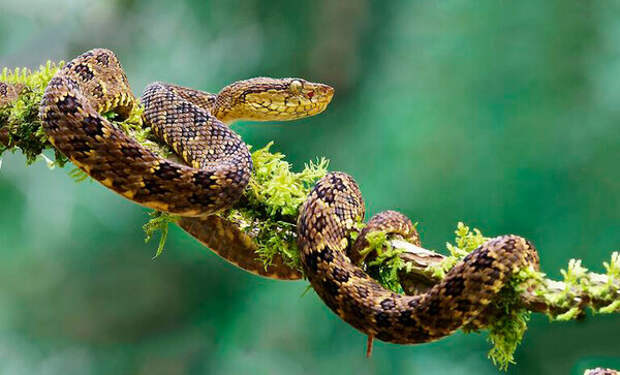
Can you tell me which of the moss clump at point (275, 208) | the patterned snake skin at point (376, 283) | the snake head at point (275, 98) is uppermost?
the snake head at point (275, 98)

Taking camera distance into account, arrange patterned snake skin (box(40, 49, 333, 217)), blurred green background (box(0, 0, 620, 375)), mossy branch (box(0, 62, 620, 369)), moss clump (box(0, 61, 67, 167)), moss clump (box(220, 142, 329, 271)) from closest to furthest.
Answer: mossy branch (box(0, 62, 620, 369)), patterned snake skin (box(40, 49, 333, 217)), moss clump (box(220, 142, 329, 271)), moss clump (box(0, 61, 67, 167)), blurred green background (box(0, 0, 620, 375))

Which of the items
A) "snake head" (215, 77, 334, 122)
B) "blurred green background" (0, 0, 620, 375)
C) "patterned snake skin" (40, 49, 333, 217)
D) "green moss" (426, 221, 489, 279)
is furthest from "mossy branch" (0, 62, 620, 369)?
"blurred green background" (0, 0, 620, 375)

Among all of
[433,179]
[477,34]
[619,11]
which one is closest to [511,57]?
[477,34]

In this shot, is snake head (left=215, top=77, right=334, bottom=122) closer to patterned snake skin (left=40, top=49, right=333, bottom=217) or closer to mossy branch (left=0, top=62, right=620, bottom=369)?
patterned snake skin (left=40, top=49, right=333, bottom=217)

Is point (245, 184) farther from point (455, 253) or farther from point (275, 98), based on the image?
point (455, 253)

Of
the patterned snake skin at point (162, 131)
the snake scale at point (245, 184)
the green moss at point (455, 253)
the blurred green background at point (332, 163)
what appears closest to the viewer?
the snake scale at point (245, 184)

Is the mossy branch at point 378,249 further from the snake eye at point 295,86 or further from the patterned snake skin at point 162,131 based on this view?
the snake eye at point 295,86

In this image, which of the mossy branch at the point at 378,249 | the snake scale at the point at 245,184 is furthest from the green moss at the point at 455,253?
the snake scale at the point at 245,184

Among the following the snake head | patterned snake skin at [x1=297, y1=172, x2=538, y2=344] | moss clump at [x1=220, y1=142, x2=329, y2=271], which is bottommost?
patterned snake skin at [x1=297, y1=172, x2=538, y2=344]

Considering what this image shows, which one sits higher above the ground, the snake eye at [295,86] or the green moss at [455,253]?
the snake eye at [295,86]
